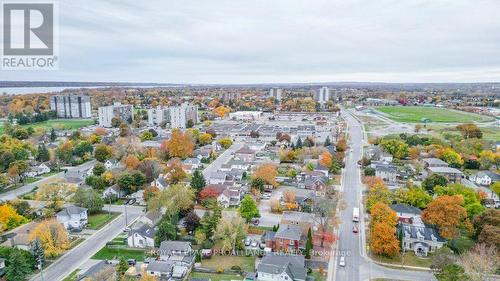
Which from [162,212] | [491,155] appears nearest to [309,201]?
[162,212]

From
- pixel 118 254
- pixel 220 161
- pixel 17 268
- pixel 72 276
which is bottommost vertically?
pixel 72 276

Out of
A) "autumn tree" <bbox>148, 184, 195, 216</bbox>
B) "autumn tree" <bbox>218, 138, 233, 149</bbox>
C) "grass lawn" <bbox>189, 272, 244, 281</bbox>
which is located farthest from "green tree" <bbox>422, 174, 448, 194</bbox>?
"autumn tree" <bbox>218, 138, 233, 149</bbox>

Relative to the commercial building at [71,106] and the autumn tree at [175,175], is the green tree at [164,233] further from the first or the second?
the commercial building at [71,106]

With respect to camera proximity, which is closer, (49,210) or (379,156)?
(49,210)

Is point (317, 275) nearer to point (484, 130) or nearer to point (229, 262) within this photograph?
point (229, 262)

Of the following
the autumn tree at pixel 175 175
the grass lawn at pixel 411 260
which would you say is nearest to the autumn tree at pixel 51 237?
the autumn tree at pixel 175 175

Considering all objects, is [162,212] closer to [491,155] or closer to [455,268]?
[455,268]

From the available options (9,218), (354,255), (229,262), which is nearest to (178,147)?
(9,218)
